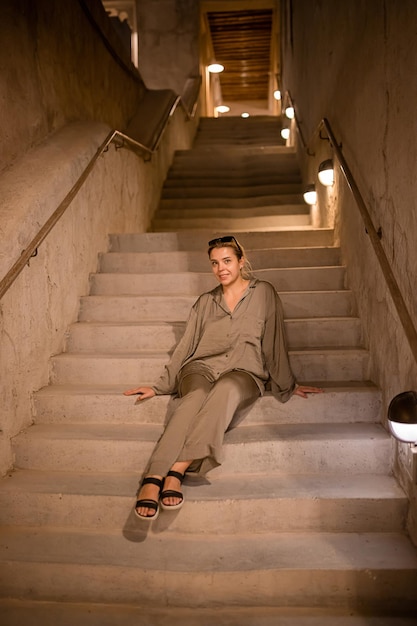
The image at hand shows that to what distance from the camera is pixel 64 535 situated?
→ 2.28 meters

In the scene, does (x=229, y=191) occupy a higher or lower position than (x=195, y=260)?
higher

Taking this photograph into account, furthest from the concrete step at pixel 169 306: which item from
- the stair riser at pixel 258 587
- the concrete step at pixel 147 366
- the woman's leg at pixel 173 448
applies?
the stair riser at pixel 258 587

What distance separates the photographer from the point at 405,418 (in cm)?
189

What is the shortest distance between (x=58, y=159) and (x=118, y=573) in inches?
97.9

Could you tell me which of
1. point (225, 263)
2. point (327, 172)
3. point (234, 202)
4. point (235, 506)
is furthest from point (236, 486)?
point (234, 202)

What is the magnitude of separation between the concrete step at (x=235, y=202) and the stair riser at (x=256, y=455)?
3667mm

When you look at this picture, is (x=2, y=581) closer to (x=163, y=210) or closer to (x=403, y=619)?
(x=403, y=619)

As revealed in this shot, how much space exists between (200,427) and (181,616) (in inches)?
29.4

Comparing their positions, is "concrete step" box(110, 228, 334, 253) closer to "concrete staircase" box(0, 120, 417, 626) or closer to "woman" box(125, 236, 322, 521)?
"concrete staircase" box(0, 120, 417, 626)

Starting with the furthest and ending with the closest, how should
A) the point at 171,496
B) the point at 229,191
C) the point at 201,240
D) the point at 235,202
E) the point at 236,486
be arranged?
the point at 229,191 < the point at 235,202 < the point at 201,240 < the point at 236,486 < the point at 171,496

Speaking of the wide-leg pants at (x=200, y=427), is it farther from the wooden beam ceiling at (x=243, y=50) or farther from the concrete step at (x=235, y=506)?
the wooden beam ceiling at (x=243, y=50)

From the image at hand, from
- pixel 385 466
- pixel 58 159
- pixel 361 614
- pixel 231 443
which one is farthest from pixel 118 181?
pixel 361 614

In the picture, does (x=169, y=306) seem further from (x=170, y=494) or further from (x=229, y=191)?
(x=229, y=191)

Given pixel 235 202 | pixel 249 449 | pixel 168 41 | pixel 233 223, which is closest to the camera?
pixel 249 449
